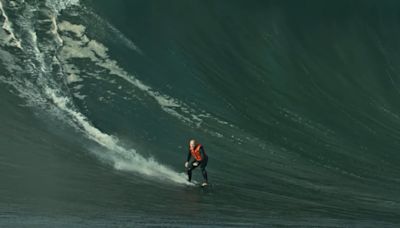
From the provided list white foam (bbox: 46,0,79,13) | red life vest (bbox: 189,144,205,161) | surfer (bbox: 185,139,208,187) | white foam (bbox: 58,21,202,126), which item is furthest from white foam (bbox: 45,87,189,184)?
white foam (bbox: 46,0,79,13)

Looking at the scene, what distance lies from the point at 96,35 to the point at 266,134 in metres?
7.02

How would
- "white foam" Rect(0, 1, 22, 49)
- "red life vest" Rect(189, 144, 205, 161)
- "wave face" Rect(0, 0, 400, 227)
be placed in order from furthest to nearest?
"white foam" Rect(0, 1, 22, 49) < "red life vest" Rect(189, 144, 205, 161) < "wave face" Rect(0, 0, 400, 227)

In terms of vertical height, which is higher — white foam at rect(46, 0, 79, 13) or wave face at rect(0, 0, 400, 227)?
white foam at rect(46, 0, 79, 13)

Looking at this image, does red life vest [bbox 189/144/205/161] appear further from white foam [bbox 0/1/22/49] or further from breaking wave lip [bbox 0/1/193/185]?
white foam [bbox 0/1/22/49]

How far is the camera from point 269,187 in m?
18.1

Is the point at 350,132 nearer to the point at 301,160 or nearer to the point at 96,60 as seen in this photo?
the point at 301,160

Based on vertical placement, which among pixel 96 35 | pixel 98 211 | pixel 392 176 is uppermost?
pixel 96 35

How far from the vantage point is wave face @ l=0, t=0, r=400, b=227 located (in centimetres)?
1492

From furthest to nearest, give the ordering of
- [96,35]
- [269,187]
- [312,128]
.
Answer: [96,35] < [312,128] < [269,187]

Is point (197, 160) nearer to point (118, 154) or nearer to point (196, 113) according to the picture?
point (118, 154)

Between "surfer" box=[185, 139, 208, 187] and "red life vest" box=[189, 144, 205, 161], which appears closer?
"surfer" box=[185, 139, 208, 187]

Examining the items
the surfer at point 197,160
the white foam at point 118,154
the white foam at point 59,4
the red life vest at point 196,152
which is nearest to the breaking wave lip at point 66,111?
the white foam at point 118,154

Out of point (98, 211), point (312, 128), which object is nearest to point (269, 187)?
point (98, 211)

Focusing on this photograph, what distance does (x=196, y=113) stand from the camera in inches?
930
